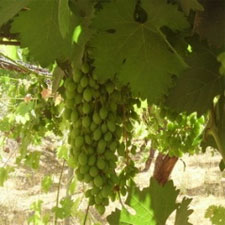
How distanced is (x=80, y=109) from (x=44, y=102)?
3.55 feet

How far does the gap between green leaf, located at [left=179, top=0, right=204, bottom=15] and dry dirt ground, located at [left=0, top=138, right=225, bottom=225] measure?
3.99 m

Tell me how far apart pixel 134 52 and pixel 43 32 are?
0.14m

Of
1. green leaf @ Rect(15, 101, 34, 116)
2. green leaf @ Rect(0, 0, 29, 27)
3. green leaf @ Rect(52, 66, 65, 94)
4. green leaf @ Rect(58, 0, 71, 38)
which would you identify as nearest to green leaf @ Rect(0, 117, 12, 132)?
green leaf @ Rect(15, 101, 34, 116)

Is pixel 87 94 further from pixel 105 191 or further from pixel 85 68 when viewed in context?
pixel 105 191

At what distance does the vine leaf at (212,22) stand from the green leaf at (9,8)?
0.87ft

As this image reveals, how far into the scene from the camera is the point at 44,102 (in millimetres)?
1790

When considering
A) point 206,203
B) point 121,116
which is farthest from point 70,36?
point 206,203

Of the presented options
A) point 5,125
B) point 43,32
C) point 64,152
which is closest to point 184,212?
point 43,32

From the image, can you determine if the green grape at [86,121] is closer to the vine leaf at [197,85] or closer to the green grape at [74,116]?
the green grape at [74,116]

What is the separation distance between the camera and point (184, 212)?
0.72 m

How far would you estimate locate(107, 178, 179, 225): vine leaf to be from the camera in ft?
2.35

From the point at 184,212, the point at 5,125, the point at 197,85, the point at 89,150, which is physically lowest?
the point at 184,212

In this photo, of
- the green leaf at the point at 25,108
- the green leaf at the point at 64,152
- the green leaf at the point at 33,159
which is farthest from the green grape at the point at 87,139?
the green leaf at the point at 33,159

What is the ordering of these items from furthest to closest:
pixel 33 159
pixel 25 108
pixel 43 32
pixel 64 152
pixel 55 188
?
pixel 55 188
pixel 33 159
pixel 25 108
pixel 64 152
pixel 43 32
